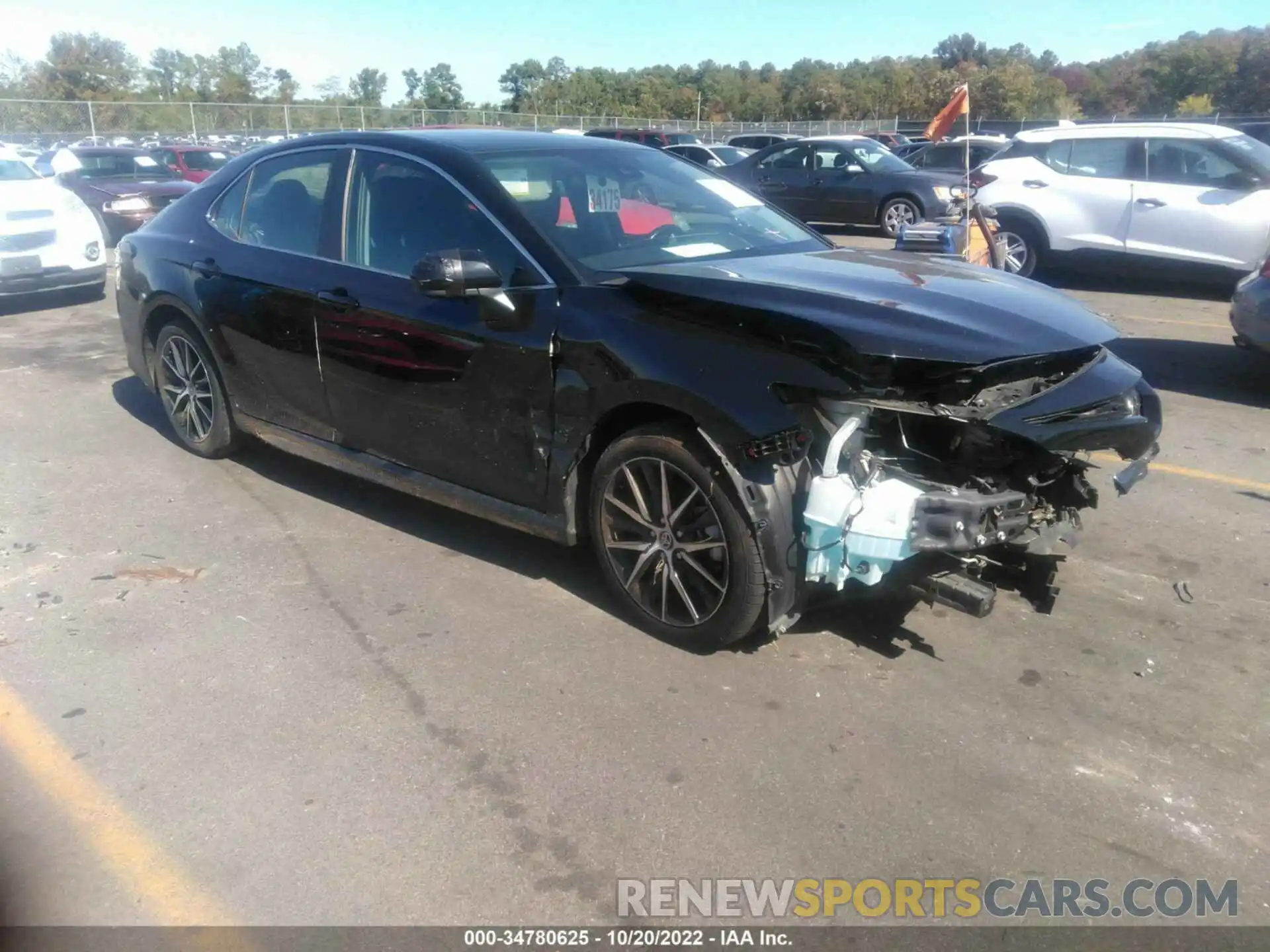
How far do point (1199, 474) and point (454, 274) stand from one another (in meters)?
4.22

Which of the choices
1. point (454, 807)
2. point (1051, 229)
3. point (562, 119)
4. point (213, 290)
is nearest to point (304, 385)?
point (213, 290)

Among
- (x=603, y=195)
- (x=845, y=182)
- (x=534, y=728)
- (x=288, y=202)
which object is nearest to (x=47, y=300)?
(x=288, y=202)

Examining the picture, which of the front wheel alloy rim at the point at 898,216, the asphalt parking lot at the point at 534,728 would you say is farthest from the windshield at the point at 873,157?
the asphalt parking lot at the point at 534,728

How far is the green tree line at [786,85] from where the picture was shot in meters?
57.2

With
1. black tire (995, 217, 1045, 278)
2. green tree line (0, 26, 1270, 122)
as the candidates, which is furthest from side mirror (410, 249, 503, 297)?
green tree line (0, 26, 1270, 122)

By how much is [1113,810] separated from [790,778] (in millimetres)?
911

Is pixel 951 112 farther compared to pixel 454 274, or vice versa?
pixel 951 112

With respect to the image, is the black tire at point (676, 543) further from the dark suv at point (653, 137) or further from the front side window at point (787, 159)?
the dark suv at point (653, 137)

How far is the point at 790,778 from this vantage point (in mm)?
3031

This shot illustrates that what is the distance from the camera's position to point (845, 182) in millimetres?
16125

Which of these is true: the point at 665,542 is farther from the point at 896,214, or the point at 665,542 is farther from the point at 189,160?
the point at 189,160

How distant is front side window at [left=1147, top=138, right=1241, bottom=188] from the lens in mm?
10180

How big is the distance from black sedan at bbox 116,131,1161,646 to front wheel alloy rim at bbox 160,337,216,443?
0.61 metres

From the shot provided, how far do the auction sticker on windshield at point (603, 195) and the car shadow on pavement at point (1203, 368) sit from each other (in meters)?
4.44
